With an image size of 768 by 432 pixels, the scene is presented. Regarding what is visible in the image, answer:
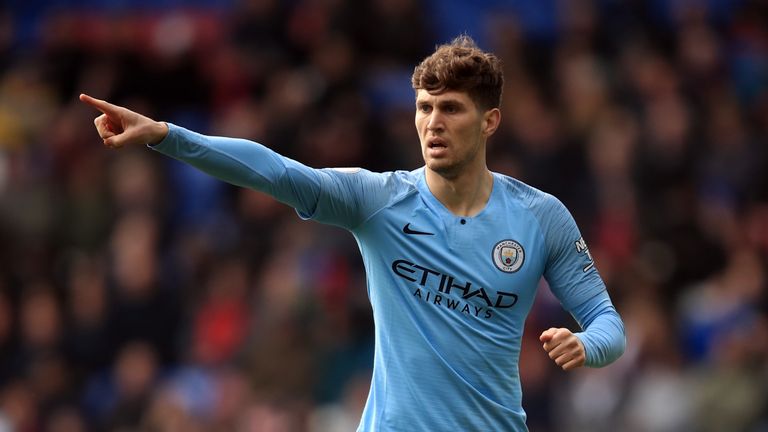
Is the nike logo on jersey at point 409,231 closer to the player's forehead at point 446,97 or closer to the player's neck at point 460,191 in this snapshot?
the player's neck at point 460,191

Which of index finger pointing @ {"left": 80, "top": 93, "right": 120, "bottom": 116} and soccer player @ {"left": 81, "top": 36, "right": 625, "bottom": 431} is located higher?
index finger pointing @ {"left": 80, "top": 93, "right": 120, "bottom": 116}

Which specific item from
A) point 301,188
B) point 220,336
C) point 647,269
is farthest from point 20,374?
point 301,188

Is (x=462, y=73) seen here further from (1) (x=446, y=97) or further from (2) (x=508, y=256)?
(2) (x=508, y=256)

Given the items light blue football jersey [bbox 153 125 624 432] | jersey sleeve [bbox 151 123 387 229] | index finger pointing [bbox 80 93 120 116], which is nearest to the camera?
index finger pointing [bbox 80 93 120 116]

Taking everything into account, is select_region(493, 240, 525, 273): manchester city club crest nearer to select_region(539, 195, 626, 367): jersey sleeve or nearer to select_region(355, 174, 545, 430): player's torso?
select_region(355, 174, 545, 430): player's torso

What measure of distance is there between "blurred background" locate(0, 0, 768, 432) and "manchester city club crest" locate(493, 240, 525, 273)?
187 inches

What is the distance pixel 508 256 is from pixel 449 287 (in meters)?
0.28

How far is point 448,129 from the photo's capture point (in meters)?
5.82

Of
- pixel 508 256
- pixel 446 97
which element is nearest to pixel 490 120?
pixel 446 97

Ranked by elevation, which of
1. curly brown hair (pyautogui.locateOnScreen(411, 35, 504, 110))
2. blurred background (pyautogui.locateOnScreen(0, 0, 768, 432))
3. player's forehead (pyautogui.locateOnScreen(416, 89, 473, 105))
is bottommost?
blurred background (pyautogui.locateOnScreen(0, 0, 768, 432))

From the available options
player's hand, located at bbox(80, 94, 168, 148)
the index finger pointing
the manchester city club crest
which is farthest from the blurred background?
the index finger pointing

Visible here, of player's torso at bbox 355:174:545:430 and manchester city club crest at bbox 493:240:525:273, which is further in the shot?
manchester city club crest at bbox 493:240:525:273

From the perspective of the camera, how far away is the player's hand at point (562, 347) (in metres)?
5.34

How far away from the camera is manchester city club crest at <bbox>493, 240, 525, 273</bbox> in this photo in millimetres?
5867
